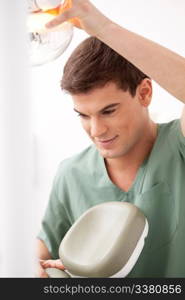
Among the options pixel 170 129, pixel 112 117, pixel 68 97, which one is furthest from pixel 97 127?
pixel 68 97

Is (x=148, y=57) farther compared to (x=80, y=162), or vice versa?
(x=80, y=162)

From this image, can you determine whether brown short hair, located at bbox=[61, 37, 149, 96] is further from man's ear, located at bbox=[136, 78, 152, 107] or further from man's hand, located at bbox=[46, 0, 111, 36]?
man's hand, located at bbox=[46, 0, 111, 36]

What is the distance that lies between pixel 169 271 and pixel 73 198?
20cm

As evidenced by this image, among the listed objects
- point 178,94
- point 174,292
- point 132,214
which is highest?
point 178,94

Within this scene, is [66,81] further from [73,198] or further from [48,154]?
[48,154]

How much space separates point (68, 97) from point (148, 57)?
799mm

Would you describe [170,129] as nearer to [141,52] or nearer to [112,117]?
[112,117]

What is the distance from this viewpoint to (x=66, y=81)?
0.74 m

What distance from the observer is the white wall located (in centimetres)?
119

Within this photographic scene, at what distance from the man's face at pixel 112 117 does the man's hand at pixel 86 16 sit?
15 cm

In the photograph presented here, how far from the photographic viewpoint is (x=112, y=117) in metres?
0.75

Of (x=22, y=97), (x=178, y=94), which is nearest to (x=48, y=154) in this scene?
(x=178, y=94)

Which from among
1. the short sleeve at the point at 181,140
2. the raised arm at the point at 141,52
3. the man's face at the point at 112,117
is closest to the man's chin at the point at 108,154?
the man's face at the point at 112,117

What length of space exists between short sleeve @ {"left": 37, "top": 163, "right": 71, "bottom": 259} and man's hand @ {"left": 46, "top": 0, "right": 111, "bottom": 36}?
1.11 ft
